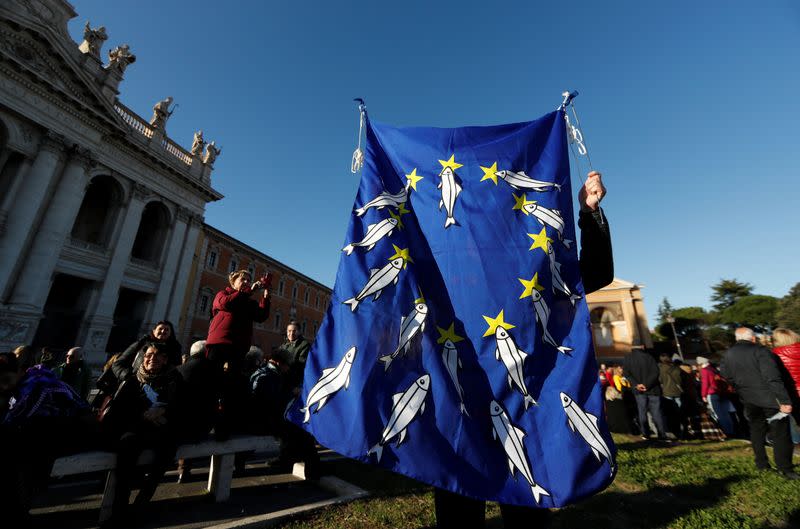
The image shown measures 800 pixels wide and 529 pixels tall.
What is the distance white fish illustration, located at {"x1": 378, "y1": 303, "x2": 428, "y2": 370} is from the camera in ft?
6.92

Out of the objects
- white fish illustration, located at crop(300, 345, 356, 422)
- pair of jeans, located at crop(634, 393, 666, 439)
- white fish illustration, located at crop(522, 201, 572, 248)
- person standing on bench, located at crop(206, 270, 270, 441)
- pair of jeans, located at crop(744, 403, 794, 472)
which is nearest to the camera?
white fish illustration, located at crop(300, 345, 356, 422)

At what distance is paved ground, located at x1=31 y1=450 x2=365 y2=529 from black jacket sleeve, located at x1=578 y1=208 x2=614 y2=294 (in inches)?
132

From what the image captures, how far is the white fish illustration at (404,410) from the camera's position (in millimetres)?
1849

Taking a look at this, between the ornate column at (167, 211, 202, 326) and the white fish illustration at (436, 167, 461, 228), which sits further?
the ornate column at (167, 211, 202, 326)

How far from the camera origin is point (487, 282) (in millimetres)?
2312

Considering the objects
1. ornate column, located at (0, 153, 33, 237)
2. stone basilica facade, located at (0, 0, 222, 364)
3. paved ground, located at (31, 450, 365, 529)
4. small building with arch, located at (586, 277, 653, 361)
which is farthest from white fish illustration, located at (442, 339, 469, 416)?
small building with arch, located at (586, 277, 653, 361)

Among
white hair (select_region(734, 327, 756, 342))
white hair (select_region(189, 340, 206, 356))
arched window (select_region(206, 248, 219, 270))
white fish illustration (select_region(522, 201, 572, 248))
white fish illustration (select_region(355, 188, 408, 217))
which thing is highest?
arched window (select_region(206, 248, 219, 270))

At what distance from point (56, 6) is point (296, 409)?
25.6 meters

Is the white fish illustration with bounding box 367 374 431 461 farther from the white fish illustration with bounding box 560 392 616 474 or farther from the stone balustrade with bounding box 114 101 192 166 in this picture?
the stone balustrade with bounding box 114 101 192 166

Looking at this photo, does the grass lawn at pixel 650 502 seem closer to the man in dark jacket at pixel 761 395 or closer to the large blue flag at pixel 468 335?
the man in dark jacket at pixel 761 395

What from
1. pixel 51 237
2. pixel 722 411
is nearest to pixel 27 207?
pixel 51 237

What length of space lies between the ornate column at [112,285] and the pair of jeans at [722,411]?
23552 millimetres

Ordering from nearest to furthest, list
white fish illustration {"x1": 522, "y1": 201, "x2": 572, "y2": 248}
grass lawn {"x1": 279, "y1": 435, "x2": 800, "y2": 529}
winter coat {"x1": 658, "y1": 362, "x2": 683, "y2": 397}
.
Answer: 1. white fish illustration {"x1": 522, "y1": 201, "x2": 572, "y2": 248}
2. grass lawn {"x1": 279, "y1": 435, "x2": 800, "y2": 529}
3. winter coat {"x1": 658, "y1": 362, "x2": 683, "y2": 397}

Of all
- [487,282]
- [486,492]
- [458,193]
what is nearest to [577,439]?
[486,492]
